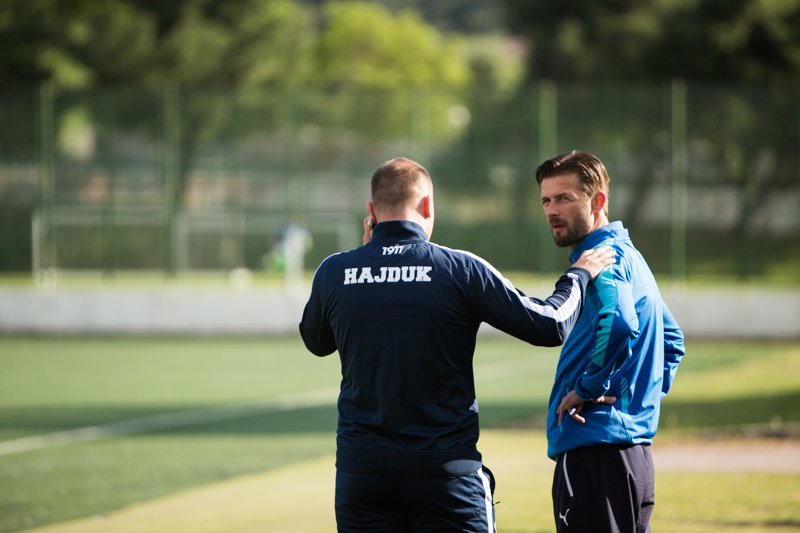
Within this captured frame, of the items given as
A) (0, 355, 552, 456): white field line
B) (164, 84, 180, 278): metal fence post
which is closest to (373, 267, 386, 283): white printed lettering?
(0, 355, 552, 456): white field line

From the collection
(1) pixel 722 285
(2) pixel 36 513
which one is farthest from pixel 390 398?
(1) pixel 722 285

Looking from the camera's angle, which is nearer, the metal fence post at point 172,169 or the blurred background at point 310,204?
the blurred background at point 310,204

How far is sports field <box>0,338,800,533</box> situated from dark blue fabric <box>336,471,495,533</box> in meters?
2.90

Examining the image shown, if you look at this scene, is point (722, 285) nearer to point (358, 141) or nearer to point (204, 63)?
point (358, 141)

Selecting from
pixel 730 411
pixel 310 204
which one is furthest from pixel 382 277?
pixel 310 204

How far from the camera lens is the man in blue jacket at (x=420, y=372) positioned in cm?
334

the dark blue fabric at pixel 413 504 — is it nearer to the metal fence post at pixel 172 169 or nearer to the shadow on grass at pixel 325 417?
the shadow on grass at pixel 325 417

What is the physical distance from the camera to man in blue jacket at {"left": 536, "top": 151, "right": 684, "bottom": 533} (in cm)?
346

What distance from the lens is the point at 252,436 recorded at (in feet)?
32.5

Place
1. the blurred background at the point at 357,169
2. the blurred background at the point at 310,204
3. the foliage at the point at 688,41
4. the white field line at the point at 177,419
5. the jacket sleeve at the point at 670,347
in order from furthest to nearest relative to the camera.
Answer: the foliage at the point at 688,41
the blurred background at the point at 357,169
the blurred background at the point at 310,204
the white field line at the point at 177,419
the jacket sleeve at the point at 670,347

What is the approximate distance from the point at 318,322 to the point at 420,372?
0.48 meters

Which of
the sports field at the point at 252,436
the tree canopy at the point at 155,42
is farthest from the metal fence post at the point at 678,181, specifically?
the tree canopy at the point at 155,42

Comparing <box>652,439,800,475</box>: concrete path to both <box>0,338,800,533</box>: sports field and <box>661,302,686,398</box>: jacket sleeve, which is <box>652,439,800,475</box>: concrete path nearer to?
<box>0,338,800,533</box>: sports field

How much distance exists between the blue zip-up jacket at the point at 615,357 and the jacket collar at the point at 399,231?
0.66m
